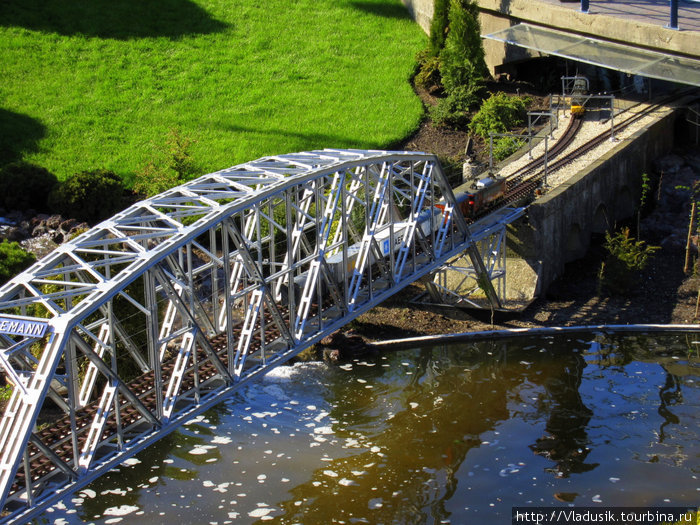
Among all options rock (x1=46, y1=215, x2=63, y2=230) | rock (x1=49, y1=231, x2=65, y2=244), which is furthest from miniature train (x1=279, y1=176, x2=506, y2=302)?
rock (x1=46, y1=215, x2=63, y2=230)

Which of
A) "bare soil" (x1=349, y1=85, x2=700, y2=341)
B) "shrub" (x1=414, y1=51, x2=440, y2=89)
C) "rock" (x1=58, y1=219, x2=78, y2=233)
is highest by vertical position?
"shrub" (x1=414, y1=51, x2=440, y2=89)

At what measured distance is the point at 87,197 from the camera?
123ft

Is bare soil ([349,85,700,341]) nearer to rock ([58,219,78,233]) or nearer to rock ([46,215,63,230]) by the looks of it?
rock ([58,219,78,233])

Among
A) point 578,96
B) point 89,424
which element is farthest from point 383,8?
point 89,424

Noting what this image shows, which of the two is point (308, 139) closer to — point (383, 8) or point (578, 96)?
point (578, 96)

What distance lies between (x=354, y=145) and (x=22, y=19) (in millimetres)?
20384

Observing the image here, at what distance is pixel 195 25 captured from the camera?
52.2 m

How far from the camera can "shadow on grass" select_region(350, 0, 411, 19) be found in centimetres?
5481

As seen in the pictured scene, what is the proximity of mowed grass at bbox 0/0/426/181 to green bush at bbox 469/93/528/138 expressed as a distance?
3118 millimetres

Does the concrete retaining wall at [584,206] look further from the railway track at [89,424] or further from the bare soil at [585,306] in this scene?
the railway track at [89,424]

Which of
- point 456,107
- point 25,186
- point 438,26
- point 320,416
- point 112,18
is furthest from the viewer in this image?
point 112,18

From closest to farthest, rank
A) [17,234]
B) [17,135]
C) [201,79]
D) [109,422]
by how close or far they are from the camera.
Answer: [109,422] → [17,234] → [17,135] → [201,79]

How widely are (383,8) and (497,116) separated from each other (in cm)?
1420

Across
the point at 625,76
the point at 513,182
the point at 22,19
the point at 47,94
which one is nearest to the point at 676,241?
the point at 513,182
